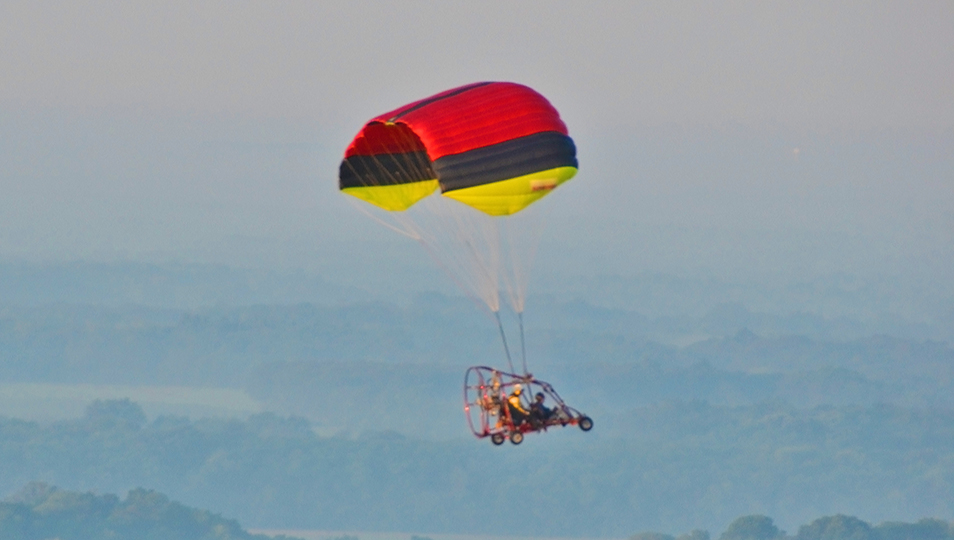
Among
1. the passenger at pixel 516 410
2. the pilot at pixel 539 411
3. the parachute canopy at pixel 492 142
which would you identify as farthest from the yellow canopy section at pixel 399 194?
the pilot at pixel 539 411

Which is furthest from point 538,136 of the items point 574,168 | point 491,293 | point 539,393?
point 539,393

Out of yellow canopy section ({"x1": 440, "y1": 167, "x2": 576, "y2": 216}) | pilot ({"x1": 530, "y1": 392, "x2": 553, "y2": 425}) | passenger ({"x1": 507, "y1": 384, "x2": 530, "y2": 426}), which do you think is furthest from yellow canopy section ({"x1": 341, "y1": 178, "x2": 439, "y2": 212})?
pilot ({"x1": 530, "y1": 392, "x2": 553, "y2": 425})

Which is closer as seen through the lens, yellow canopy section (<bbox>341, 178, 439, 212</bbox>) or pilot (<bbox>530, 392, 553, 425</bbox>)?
pilot (<bbox>530, 392, 553, 425</bbox>)

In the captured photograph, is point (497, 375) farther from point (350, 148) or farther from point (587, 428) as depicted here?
point (350, 148)

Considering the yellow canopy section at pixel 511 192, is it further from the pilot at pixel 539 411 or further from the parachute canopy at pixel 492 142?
the pilot at pixel 539 411

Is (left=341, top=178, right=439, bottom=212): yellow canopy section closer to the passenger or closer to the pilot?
the passenger

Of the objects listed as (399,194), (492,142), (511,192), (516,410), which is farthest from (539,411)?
(399,194)

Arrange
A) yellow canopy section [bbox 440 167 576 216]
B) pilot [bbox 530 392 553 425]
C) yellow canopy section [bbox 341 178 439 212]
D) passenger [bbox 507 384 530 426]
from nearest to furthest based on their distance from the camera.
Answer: pilot [bbox 530 392 553 425], passenger [bbox 507 384 530 426], yellow canopy section [bbox 440 167 576 216], yellow canopy section [bbox 341 178 439 212]
